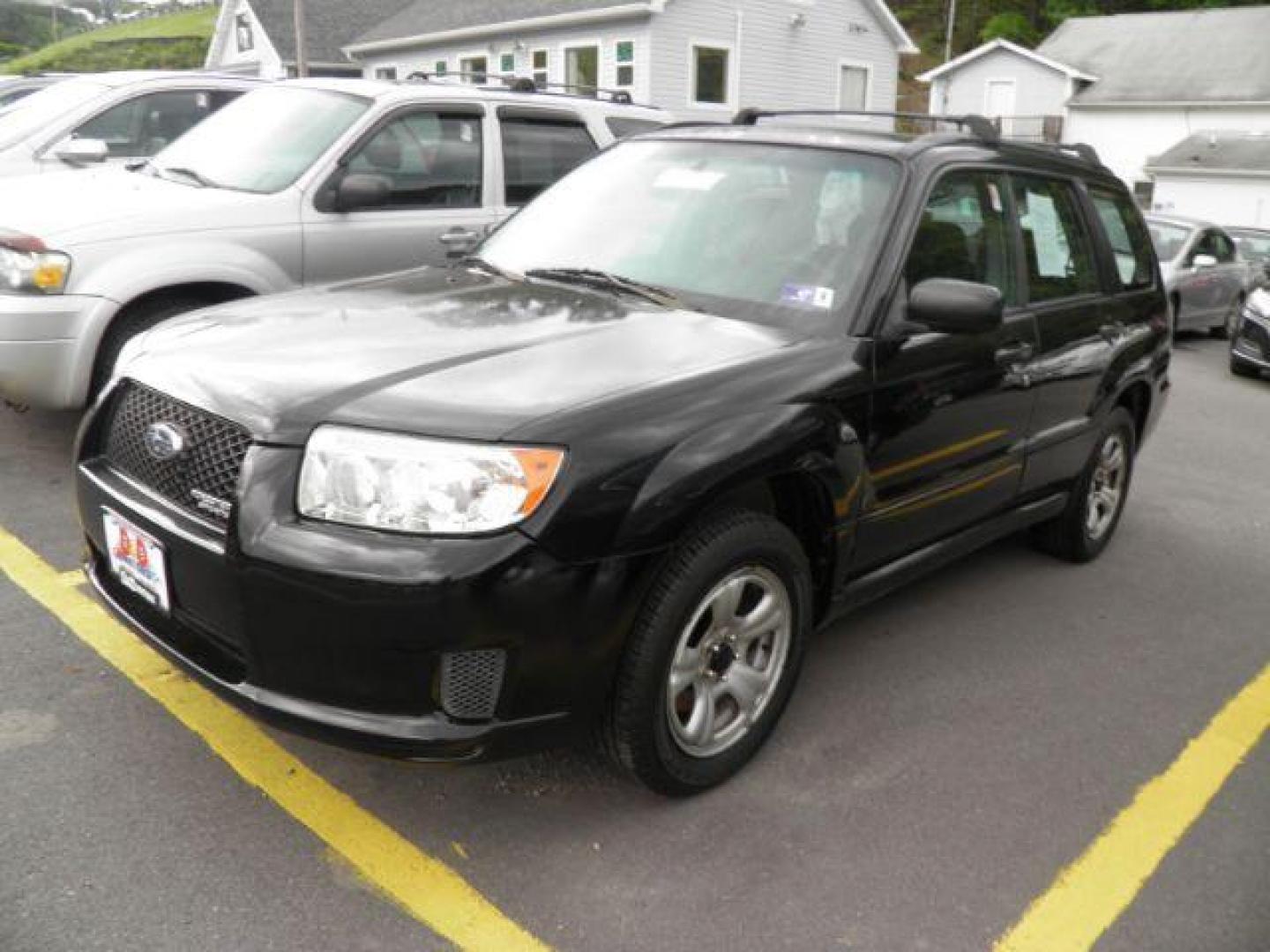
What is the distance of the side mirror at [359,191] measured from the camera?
5.72 m

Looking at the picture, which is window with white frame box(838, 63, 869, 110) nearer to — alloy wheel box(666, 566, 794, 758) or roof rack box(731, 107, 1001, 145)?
roof rack box(731, 107, 1001, 145)

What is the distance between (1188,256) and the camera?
42.3 ft

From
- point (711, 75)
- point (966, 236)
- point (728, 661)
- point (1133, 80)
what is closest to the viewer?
point (728, 661)

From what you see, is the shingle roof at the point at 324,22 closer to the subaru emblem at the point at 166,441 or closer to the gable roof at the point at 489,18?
the gable roof at the point at 489,18

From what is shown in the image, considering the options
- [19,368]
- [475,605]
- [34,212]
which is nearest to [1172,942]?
[475,605]

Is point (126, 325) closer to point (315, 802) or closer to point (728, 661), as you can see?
point (315, 802)

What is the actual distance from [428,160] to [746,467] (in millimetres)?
4143

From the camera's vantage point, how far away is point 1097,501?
5125 millimetres

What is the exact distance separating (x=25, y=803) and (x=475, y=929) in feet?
4.10

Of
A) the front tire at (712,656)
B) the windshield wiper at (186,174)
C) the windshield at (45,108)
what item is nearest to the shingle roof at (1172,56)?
the windshield at (45,108)

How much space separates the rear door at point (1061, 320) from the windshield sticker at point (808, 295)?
1074 millimetres

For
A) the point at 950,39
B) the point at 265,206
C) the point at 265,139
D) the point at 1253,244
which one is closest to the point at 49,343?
the point at 265,206

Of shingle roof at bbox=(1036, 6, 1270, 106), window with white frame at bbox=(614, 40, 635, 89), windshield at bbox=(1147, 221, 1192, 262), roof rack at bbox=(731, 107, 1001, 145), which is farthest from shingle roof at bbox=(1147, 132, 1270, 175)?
roof rack at bbox=(731, 107, 1001, 145)

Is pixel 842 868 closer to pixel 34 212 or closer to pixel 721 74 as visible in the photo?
pixel 34 212
